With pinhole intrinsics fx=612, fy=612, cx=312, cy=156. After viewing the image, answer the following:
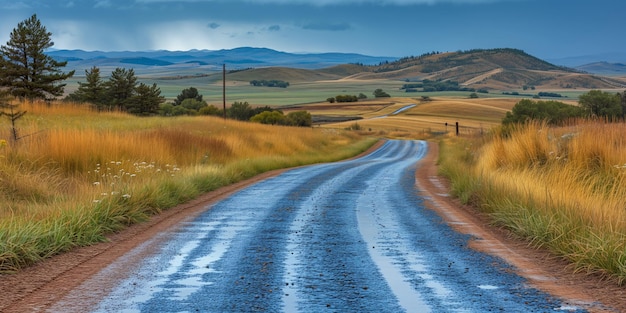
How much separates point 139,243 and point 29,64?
40154 millimetres

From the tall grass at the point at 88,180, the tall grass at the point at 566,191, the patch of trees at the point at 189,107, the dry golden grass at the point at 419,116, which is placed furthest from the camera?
the dry golden grass at the point at 419,116

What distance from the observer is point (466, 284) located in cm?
608

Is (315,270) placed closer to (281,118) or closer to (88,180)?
(88,180)

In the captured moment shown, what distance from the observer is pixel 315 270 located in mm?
6637

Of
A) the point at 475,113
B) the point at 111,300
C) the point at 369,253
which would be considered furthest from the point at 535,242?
the point at 475,113

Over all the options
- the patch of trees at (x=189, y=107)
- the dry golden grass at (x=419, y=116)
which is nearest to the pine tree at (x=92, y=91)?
the patch of trees at (x=189, y=107)

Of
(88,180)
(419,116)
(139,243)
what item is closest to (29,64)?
(88,180)

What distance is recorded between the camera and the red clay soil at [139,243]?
5.62 metres

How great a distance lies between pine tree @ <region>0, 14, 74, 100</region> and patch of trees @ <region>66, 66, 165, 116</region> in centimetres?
2271

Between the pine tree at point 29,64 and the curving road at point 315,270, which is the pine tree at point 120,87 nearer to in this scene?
the pine tree at point 29,64

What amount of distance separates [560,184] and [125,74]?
6798 cm

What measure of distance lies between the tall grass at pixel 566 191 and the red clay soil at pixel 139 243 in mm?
239

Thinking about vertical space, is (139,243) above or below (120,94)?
below

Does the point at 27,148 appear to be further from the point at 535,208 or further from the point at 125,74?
the point at 125,74
